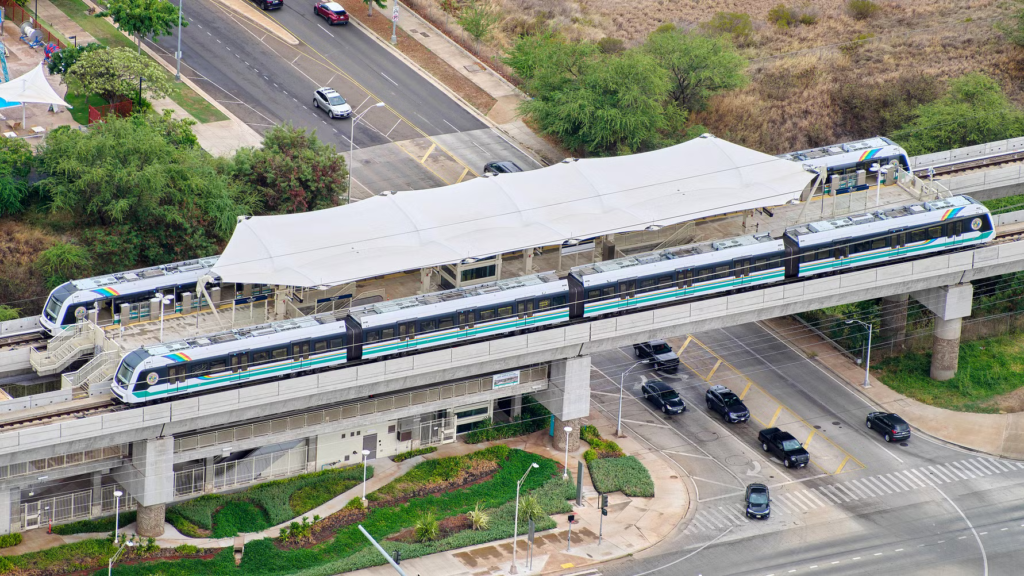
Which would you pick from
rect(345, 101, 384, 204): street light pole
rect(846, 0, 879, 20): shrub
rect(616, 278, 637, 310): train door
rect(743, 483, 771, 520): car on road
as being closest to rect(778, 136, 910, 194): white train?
rect(616, 278, 637, 310): train door

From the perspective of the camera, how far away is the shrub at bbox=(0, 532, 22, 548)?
8431 cm

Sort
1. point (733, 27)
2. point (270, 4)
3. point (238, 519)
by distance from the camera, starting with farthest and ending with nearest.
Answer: point (733, 27)
point (270, 4)
point (238, 519)

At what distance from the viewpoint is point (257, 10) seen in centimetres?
14212

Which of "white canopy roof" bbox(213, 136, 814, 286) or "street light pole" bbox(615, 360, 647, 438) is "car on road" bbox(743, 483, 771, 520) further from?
"white canopy roof" bbox(213, 136, 814, 286)

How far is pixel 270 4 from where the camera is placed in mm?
141625

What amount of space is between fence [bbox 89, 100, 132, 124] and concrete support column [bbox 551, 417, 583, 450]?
148 feet

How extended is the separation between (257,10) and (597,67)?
1365 inches

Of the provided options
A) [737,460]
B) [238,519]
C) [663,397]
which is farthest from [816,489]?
[238,519]

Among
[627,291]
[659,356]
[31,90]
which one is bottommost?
[659,356]

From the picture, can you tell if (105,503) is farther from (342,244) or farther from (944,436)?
(944,436)

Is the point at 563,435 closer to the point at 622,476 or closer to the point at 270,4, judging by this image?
the point at 622,476

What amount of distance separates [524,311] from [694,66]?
4651 cm

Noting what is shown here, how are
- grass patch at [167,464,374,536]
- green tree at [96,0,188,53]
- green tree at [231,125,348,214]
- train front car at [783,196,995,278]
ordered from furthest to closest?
green tree at [96,0,188,53] → green tree at [231,125,348,214] → train front car at [783,196,995,278] → grass patch at [167,464,374,536]

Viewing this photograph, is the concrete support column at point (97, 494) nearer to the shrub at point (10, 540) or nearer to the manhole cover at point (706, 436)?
the shrub at point (10, 540)
